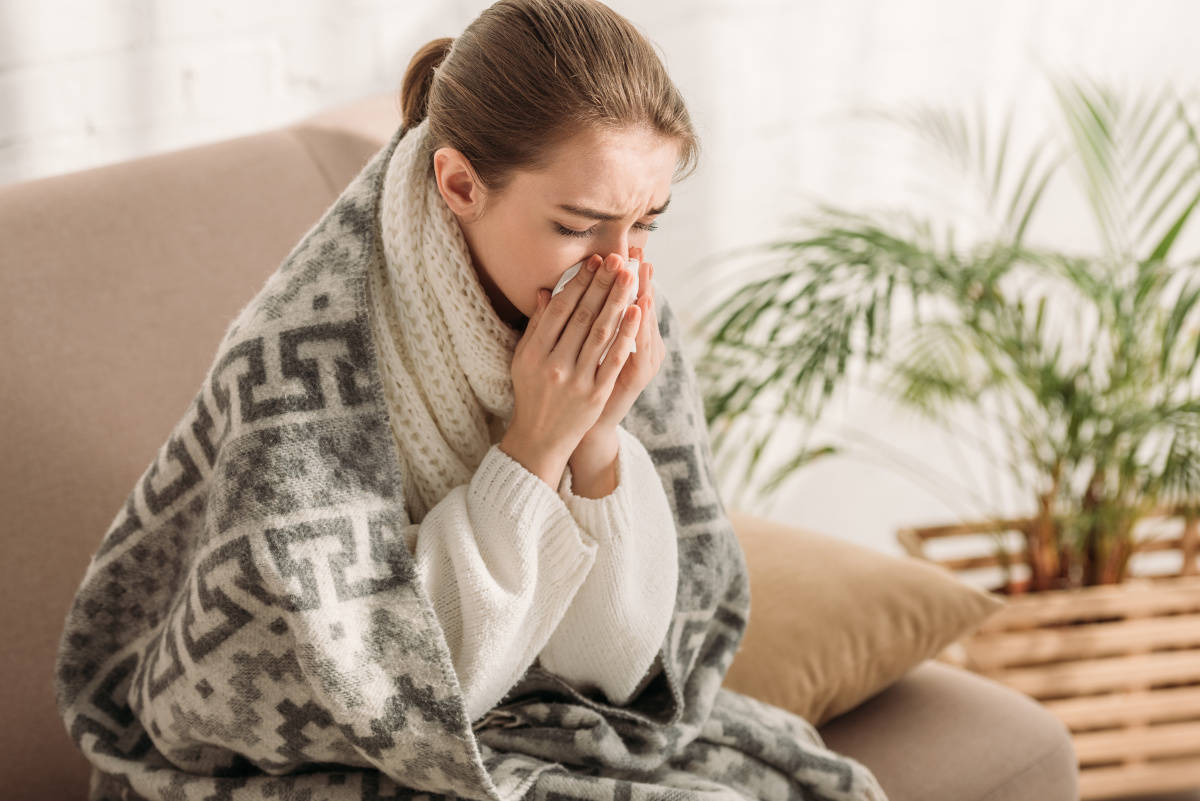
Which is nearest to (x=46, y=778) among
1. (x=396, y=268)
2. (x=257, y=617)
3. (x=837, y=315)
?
(x=257, y=617)

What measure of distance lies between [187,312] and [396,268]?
14.3 inches

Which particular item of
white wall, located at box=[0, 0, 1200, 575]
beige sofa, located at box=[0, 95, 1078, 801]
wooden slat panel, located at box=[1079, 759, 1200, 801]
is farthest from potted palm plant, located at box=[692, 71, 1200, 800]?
beige sofa, located at box=[0, 95, 1078, 801]

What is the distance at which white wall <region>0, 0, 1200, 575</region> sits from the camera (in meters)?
1.43

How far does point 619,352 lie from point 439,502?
20cm

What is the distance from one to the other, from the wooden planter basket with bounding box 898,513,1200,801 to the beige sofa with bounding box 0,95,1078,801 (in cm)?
38

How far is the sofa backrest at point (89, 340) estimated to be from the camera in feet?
3.58

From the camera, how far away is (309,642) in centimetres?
87

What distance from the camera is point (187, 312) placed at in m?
1.21

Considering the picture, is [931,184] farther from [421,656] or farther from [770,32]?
[421,656]

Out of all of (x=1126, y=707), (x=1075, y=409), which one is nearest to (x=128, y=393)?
(x=1075, y=409)

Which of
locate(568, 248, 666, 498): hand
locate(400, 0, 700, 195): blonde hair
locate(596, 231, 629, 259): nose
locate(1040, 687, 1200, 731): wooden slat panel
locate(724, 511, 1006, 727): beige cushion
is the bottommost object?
locate(1040, 687, 1200, 731): wooden slat panel

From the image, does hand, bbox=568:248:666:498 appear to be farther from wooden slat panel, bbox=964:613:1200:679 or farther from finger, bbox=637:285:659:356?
wooden slat panel, bbox=964:613:1200:679

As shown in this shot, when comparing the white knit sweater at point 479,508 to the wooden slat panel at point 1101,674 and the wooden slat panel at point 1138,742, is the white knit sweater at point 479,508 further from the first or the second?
the wooden slat panel at point 1138,742

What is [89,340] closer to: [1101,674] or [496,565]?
[496,565]
